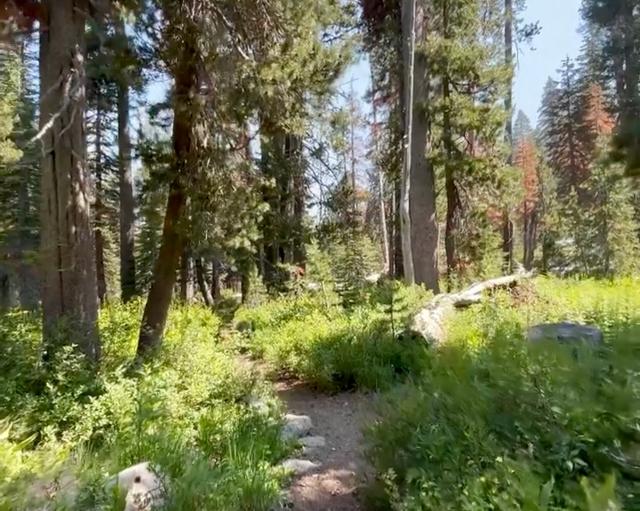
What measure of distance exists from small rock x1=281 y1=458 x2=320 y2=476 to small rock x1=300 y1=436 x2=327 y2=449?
40cm

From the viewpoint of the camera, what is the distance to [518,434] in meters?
2.28

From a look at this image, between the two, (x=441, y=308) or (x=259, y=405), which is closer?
(x=259, y=405)

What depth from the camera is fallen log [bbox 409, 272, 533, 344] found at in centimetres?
621

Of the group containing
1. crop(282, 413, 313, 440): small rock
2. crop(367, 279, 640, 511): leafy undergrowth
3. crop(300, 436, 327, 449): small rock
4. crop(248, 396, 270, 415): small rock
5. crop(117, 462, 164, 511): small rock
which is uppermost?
crop(367, 279, 640, 511): leafy undergrowth

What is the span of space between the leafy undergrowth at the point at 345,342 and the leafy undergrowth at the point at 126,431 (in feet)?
3.93

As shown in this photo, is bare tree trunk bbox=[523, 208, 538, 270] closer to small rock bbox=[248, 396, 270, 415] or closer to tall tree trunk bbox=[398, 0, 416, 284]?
tall tree trunk bbox=[398, 0, 416, 284]

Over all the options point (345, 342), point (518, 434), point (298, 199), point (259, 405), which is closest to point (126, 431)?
point (259, 405)

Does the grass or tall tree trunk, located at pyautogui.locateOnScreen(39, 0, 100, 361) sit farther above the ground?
tall tree trunk, located at pyautogui.locateOnScreen(39, 0, 100, 361)

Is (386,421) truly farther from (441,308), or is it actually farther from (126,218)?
(126,218)

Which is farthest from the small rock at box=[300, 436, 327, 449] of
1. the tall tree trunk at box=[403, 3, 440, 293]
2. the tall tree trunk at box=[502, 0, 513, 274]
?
the tall tree trunk at box=[502, 0, 513, 274]

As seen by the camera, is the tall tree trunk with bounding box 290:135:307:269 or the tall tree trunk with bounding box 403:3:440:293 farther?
the tall tree trunk with bounding box 290:135:307:269

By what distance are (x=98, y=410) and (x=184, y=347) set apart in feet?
6.16

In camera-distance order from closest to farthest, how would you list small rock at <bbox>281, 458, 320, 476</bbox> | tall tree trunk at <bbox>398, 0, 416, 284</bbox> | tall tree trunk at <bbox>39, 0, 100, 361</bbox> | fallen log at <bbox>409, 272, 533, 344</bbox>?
small rock at <bbox>281, 458, 320, 476</bbox>, tall tree trunk at <bbox>39, 0, 100, 361</bbox>, fallen log at <bbox>409, 272, 533, 344</bbox>, tall tree trunk at <bbox>398, 0, 416, 284</bbox>

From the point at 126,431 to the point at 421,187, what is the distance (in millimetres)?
8020
